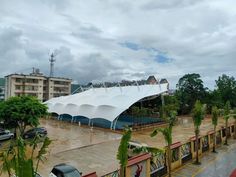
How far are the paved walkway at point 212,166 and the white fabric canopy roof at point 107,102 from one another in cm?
1866

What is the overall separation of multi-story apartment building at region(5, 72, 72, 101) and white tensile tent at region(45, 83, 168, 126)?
92.5 ft

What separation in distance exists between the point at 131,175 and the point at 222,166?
10.0 m

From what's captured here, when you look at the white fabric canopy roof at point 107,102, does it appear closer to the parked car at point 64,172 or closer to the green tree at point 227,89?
the parked car at point 64,172

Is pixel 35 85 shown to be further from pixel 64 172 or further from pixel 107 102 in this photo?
pixel 64 172

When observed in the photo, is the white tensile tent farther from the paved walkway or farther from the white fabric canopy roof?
the paved walkway

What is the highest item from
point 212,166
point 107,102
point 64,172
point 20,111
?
point 107,102

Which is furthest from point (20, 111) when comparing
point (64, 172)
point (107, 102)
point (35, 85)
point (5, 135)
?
point (35, 85)

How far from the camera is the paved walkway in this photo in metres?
19.1

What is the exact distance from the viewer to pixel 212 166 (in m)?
21.1

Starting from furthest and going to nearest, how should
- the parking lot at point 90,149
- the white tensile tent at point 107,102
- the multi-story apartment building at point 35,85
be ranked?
the multi-story apartment building at point 35,85 < the white tensile tent at point 107,102 < the parking lot at point 90,149

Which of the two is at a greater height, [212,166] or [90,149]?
[90,149]

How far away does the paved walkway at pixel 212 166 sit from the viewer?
19.1 m

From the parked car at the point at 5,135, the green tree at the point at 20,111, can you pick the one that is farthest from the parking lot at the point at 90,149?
the parked car at the point at 5,135

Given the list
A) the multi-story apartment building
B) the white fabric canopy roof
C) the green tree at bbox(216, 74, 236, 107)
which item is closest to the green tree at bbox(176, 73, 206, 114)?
the green tree at bbox(216, 74, 236, 107)
